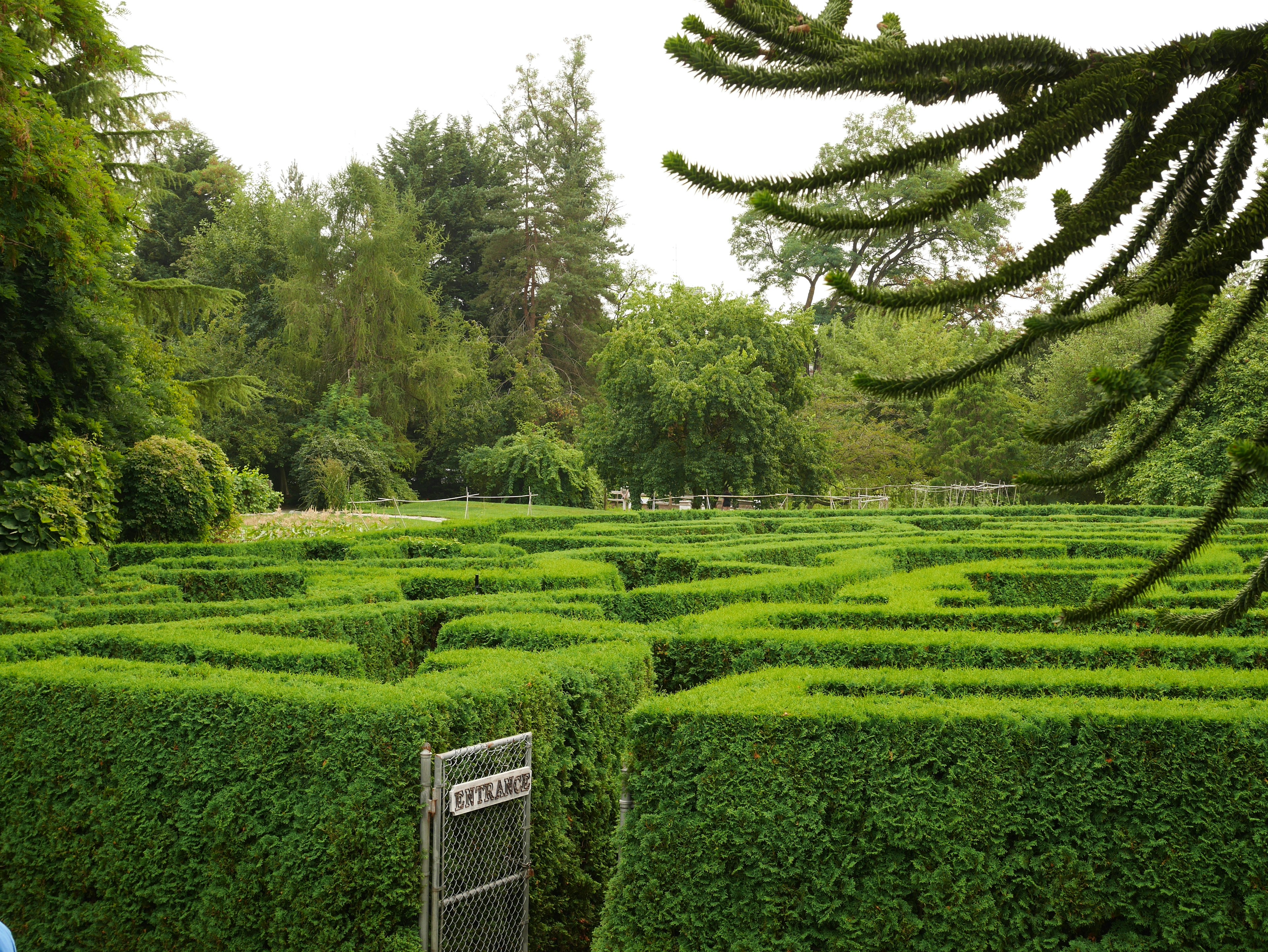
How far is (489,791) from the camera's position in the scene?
4902mm

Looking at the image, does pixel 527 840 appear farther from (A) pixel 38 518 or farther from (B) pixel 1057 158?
(A) pixel 38 518

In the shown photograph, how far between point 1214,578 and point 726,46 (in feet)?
29.1

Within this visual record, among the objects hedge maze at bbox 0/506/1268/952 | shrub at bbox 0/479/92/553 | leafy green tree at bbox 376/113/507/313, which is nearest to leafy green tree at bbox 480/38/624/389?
leafy green tree at bbox 376/113/507/313

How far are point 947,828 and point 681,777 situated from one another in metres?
1.29

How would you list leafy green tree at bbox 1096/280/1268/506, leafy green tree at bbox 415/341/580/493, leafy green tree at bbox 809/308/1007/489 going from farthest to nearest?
leafy green tree at bbox 415/341/580/493 < leafy green tree at bbox 809/308/1007/489 < leafy green tree at bbox 1096/280/1268/506

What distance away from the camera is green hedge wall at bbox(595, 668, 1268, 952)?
13.6 ft

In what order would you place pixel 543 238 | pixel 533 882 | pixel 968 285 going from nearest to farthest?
pixel 968 285, pixel 533 882, pixel 543 238

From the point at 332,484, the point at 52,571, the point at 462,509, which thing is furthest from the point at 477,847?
the point at 462,509

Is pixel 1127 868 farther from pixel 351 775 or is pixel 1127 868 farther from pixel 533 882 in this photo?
pixel 351 775

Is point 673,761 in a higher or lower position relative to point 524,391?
lower

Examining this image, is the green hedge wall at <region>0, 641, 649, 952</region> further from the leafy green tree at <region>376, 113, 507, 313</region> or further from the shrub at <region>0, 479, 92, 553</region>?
the leafy green tree at <region>376, 113, 507, 313</region>

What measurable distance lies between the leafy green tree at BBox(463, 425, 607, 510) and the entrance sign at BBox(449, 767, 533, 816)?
30693mm

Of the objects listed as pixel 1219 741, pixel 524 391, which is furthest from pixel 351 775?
pixel 524 391

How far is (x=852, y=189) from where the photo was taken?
115 inches
